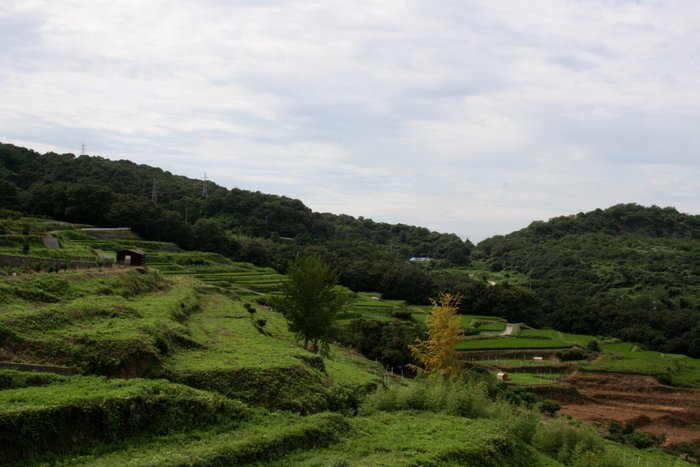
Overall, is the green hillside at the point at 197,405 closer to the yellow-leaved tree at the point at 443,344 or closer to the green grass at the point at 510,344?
the yellow-leaved tree at the point at 443,344

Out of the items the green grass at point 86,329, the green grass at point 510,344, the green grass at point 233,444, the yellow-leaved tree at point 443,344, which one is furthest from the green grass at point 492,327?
the green grass at point 233,444

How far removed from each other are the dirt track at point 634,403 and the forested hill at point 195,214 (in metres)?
32.2

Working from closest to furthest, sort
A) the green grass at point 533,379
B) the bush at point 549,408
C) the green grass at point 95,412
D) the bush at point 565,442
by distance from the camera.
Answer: the green grass at point 95,412 < the bush at point 565,442 < the bush at point 549,408 < the green grass at point 533,379

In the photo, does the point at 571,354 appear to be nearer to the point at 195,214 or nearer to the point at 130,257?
the point at 130,257

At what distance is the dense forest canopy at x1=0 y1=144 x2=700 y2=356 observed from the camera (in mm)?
72375

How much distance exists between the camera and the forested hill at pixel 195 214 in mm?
70188

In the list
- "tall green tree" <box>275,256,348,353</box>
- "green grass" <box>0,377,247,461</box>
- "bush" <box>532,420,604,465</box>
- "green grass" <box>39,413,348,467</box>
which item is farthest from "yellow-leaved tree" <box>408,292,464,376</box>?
"green grass" <box>0,377,247,461</box>

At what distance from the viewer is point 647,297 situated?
94.0 m

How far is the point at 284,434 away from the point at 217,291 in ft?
99.9

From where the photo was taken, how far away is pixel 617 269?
11331 cm

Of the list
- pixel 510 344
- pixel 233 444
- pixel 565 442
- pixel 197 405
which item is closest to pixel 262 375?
pixel 197 405

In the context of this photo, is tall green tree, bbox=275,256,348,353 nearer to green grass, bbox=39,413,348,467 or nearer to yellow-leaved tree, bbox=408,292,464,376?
yellow-leaved tree, bbox=408,292,464,376

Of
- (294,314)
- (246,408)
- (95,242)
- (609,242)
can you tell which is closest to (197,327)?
(294,314)

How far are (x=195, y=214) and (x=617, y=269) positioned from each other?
8215 centimetres
